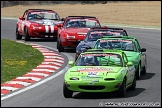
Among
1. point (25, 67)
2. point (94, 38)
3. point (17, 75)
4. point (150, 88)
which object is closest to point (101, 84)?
point (150, 88)

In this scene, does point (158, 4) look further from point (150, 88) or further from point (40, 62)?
point (150, 88)

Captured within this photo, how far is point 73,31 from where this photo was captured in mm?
26781

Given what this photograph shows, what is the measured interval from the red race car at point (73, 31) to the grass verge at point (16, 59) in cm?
107

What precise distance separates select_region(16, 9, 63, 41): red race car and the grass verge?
3.01 ft

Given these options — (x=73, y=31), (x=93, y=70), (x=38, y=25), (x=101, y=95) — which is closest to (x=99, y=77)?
(x=93, y=70)

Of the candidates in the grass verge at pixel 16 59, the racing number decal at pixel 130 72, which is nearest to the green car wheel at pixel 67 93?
the racing number decal at pixel 130 72

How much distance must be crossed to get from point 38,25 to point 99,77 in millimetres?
15990

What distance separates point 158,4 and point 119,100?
53715 mm

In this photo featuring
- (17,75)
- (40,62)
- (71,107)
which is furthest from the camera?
(40,62)

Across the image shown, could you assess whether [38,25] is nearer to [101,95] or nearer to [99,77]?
[101,95]

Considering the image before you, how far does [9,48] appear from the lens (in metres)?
28.0

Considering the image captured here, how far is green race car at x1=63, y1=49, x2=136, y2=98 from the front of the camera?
14578mm

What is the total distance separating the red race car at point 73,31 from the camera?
26.4 metres

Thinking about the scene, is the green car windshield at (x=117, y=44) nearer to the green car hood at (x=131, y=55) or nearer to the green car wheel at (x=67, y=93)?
the green car hood at (x=131, y=55)
